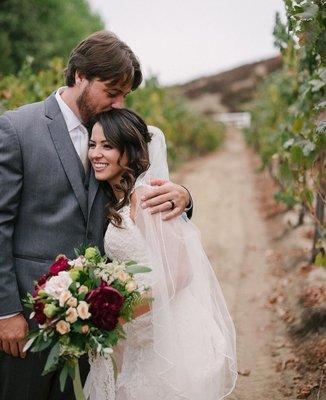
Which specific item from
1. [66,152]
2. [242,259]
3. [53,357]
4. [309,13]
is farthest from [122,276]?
[242,259]

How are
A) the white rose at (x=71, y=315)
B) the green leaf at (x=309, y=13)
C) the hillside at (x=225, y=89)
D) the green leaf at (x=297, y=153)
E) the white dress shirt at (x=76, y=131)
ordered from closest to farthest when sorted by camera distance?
the white rose at (x=71, y=315)
the white dress shirt at (x=76, y=131)
the green leaf at (x=309, y=13)
the green leaf at (x=297, y=153)
the hillside at (x=225, y=89)

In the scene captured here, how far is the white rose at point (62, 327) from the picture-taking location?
85.4 inches

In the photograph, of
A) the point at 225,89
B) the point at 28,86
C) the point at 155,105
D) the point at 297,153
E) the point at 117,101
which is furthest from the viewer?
the point at 225,89

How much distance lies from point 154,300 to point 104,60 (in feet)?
3.73

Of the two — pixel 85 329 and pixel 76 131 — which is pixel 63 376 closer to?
pixel 85 329

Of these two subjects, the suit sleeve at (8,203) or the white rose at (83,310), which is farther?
the suit sleeve at (8,203)

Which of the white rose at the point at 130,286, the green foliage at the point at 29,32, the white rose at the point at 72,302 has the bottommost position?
the green foliage at the point at 29,32

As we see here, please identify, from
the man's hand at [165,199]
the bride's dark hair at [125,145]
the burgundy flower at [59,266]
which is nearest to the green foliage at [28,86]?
the bride's dark hair at [125,145]

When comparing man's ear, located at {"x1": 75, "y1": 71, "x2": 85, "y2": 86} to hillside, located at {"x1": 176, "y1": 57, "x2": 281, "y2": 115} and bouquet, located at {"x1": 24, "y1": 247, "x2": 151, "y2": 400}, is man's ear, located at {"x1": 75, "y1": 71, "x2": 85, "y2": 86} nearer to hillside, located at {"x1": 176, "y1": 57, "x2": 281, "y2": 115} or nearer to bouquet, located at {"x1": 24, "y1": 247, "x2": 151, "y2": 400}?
bouquet, located at {"x1": 24, "y1": 247, "x2": 151, "y2": 400}

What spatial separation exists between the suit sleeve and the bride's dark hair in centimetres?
43

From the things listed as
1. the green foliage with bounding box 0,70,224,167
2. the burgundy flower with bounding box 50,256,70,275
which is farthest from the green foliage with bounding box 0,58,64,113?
the burgundy flower with bounding box 50,256,70,275

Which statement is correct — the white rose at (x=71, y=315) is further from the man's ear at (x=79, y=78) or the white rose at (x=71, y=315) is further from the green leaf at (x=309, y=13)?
the green leaf at (x=309, y=13)

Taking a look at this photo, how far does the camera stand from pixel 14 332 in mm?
2525

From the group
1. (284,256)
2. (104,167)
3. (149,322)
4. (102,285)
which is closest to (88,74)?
(104,167)
